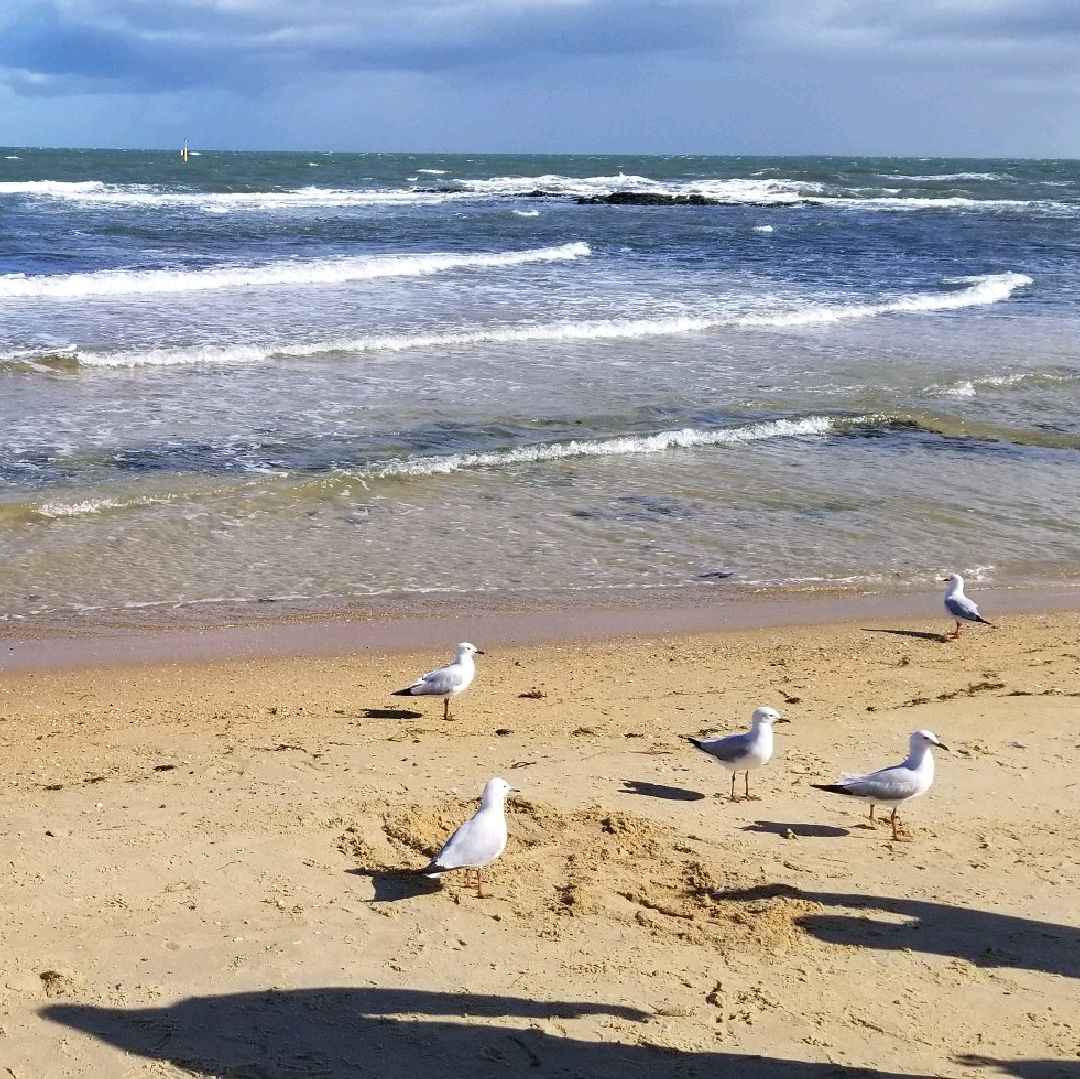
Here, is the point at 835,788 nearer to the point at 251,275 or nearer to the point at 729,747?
the point at 729,747

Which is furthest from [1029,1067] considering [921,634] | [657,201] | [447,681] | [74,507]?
[657,201]

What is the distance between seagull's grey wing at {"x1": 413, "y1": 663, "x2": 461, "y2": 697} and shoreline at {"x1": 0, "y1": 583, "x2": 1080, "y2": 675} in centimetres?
112

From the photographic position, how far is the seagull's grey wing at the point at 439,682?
22.6ft

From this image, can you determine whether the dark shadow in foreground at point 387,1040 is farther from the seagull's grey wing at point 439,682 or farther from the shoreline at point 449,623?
the shoreline at point 449,623

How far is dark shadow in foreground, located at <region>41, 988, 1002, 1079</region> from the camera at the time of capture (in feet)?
13.0

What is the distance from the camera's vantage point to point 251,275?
86.4 feet

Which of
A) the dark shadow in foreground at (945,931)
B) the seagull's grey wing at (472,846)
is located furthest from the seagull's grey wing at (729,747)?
the seagull's grey wing at (472,846)

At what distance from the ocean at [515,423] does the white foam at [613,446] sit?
0.13 feet

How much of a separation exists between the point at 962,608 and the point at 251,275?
2042 centimetres

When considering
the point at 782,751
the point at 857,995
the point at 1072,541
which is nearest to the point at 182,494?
the point at 782,751

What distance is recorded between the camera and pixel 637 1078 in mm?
3934

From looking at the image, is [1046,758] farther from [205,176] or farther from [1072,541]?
[205,176]

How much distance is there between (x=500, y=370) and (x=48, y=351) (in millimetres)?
5671

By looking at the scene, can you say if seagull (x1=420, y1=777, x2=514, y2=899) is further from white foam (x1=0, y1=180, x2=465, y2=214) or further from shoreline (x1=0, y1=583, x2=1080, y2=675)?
white foam (x1=0, y1=180, x2=465, y2=214)
